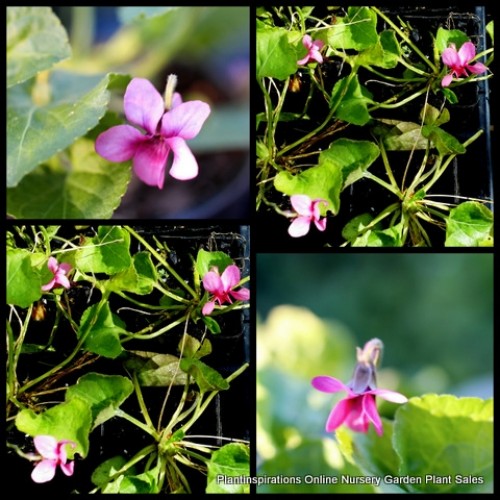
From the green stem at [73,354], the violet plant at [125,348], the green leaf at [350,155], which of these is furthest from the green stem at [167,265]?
the green leaf at [350,155]

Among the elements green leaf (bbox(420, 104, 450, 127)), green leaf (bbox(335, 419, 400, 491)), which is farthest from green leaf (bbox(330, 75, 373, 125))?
green leaf (bbox(335, 419, 400, 491))

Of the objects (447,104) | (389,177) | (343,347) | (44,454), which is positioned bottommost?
(44,454)

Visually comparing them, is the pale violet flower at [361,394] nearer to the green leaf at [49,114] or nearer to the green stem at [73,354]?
the green stem at [73,354]

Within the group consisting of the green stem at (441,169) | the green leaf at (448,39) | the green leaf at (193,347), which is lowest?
the green leaf at (193,347)

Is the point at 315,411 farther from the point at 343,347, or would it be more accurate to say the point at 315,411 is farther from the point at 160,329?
the point at 160,329

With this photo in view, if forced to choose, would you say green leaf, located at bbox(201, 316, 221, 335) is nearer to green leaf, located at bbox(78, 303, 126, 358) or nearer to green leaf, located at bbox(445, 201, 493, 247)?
green leaf, located at bbox(78, 303, 126, 358)

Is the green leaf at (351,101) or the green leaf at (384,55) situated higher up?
the green leaf at (384,55)

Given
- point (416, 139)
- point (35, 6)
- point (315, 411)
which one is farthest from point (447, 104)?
point (35, 6)
